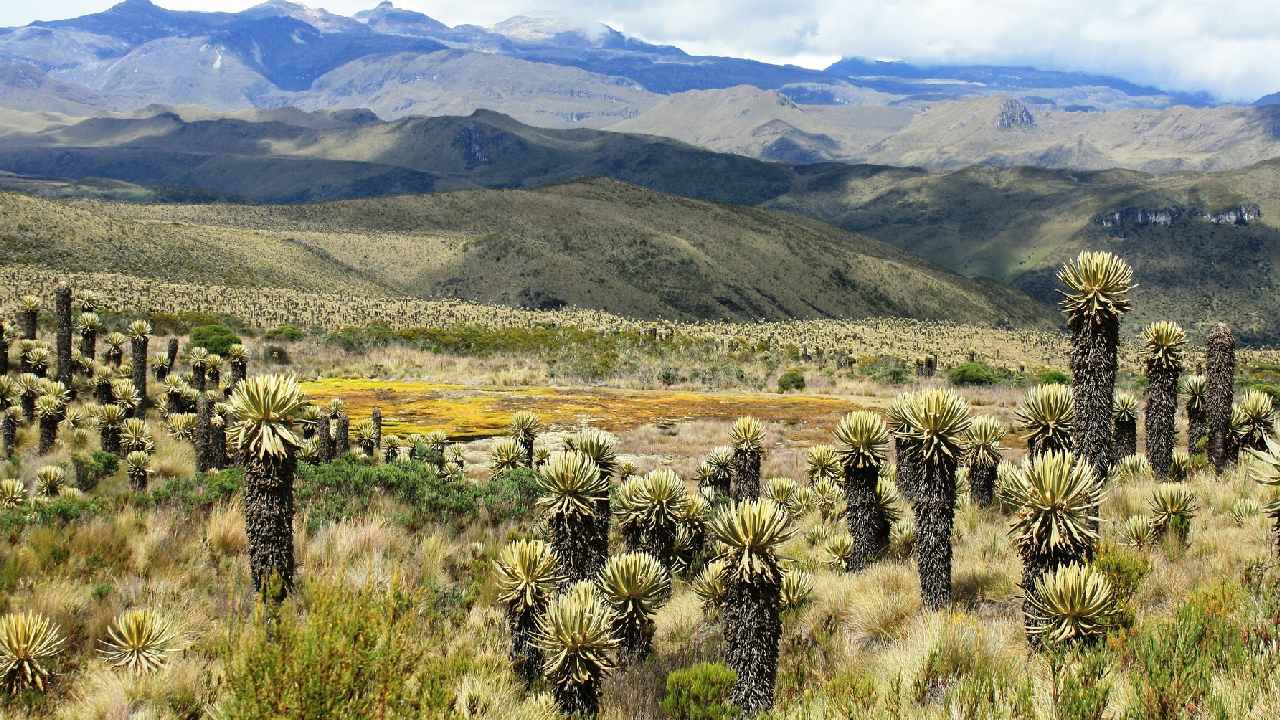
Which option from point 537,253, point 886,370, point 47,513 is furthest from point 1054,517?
point 537,253

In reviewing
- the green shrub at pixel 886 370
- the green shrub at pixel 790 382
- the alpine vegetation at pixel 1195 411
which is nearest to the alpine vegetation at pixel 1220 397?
the alpine vegetation at pixel 1195 411

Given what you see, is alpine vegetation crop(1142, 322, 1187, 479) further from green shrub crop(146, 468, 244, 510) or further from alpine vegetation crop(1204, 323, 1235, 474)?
green shrub crop(146, 468, 244, 510)

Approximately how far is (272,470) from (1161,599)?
27.8ft

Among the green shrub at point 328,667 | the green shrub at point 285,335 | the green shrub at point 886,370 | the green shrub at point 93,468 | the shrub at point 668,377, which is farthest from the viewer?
the green shrub at point 285,335

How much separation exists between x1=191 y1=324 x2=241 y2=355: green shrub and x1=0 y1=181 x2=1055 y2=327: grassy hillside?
31509 millimetres

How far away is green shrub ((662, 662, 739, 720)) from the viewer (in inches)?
252

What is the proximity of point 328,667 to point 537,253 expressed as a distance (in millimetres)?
95185

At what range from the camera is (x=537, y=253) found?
98312 millimetres

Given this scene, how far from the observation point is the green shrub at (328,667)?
15.5ft

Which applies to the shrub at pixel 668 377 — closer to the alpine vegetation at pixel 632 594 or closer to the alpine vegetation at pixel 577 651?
the alpine vegetation at pixel 632 594

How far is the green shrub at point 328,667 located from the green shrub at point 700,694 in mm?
2017

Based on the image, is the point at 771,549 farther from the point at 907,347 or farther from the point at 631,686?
the point at 907,347

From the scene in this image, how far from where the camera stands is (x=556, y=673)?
6480 millimetres

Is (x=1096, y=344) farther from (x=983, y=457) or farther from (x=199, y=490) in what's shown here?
(x=199, y=490)
